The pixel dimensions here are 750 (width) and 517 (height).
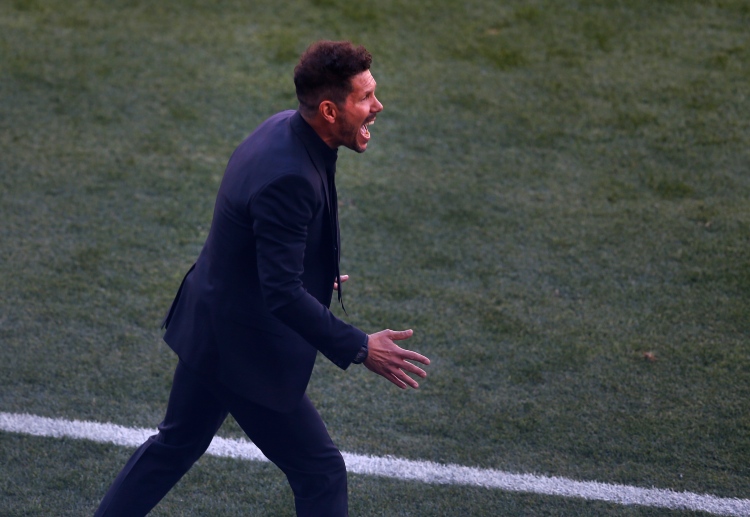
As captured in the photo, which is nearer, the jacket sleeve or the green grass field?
the jacket sleeve

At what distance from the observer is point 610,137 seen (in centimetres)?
691

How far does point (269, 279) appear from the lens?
8.92 feet

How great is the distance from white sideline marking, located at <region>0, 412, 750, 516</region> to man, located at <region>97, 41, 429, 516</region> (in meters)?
0.93

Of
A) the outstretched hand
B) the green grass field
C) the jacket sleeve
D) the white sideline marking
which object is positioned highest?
the jacket sleeve

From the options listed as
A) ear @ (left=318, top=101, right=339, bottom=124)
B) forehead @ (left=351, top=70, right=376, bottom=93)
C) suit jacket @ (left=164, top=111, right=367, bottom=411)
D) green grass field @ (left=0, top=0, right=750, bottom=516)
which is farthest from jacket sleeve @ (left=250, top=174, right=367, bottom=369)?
green grass field @ (left=0, top=0, right=750, bottom=516)

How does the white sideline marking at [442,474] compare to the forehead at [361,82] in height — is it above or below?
below

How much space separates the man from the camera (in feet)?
9.00

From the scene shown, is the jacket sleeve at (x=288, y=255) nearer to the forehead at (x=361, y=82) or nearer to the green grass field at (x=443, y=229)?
the forehead at (x=361, y=82)

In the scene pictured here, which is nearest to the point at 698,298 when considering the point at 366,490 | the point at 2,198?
the point at 366,490

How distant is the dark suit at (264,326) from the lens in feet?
8.97

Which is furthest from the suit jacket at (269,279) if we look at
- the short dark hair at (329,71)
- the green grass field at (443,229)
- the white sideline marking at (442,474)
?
the white sideline marking at (442,474)

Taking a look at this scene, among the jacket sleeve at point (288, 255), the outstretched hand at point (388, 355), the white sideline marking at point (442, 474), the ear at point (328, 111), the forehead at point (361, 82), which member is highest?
the forehead at point (361, 82)

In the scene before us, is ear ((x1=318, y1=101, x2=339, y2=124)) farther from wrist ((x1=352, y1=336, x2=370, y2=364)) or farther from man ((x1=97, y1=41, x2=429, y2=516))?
wrist ((x1=352, y1=336, x2=370, y2=364))

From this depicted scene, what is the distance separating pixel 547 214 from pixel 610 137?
124 cm
